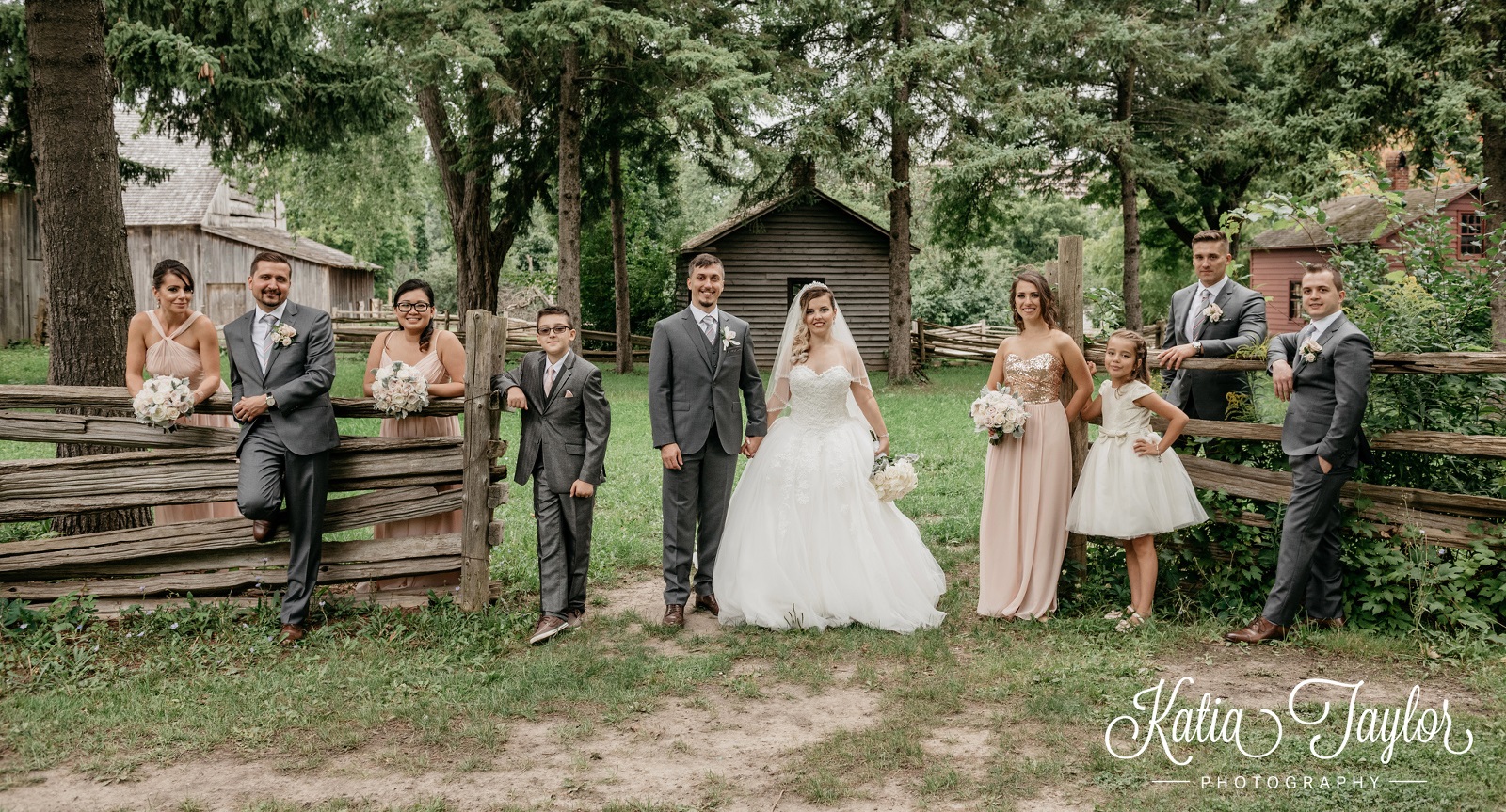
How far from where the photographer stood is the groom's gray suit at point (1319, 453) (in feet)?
18.0

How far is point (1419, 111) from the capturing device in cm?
1675

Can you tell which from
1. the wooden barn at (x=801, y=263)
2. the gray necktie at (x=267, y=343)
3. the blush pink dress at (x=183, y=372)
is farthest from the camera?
the wooden barn at (x=801, y=263)

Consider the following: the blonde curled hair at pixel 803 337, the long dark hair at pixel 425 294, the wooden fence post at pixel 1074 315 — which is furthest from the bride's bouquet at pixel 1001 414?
the long dark hair at pixel 425 294

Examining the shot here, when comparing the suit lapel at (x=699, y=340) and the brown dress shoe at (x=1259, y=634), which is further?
the suit lapel at (x=699, y=340)

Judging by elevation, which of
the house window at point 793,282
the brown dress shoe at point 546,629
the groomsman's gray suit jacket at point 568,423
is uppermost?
the house window at point 793,282

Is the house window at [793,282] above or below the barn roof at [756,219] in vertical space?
below

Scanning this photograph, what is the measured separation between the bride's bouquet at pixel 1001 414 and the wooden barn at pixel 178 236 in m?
23.5

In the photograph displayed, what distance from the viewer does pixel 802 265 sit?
94.5 ft

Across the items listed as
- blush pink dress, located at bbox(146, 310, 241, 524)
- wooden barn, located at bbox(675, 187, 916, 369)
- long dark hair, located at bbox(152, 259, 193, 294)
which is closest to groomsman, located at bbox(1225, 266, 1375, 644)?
blush pink dress, located at bbox(146, 310, 241, 524)

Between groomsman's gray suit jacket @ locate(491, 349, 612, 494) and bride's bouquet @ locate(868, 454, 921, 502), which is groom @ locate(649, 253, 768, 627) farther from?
bride's bouquet @ locate(868, 454, 921, 502)

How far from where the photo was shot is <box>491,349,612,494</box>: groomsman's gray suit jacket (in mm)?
6152

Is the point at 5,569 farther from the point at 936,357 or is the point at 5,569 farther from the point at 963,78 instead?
the point at 936,357

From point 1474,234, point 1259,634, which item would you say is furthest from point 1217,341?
point 1474,234

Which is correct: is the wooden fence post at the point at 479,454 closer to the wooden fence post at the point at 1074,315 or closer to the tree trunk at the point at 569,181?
the wooden fence post at the point at 1074,315
